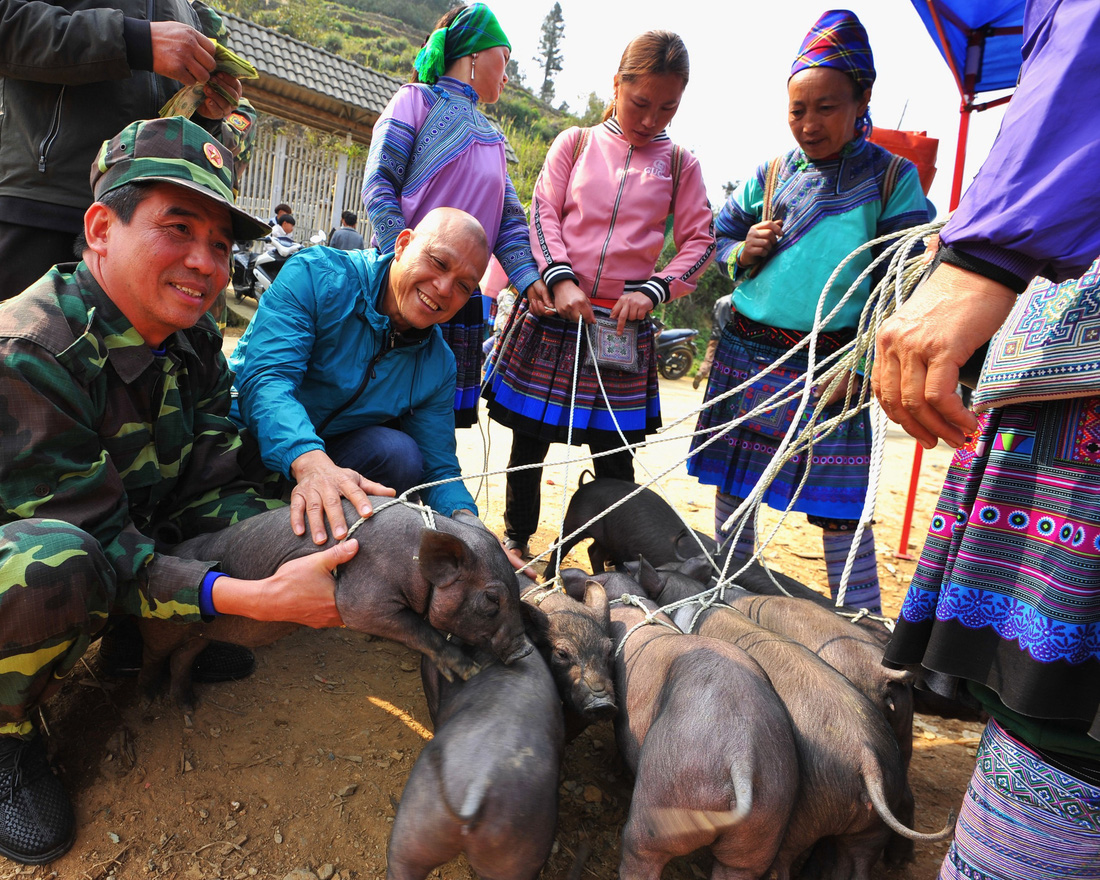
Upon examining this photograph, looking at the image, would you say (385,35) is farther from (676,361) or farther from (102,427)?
(102,427)

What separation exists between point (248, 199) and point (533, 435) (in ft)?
46.8

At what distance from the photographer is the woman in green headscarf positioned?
3732mm

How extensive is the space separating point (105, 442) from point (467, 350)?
6.52 ft

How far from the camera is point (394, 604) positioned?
242 centimetres

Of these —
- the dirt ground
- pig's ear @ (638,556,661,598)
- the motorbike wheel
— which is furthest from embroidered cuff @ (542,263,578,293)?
the motorbike wheel

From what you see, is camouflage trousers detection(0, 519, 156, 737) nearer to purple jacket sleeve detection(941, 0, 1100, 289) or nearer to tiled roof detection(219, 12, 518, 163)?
purple jacket sleeve detection(941, 0, 1100, 289)

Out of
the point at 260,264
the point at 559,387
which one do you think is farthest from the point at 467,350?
the point at 260,264

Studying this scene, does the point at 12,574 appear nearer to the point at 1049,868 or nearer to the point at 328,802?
the point at 328,802

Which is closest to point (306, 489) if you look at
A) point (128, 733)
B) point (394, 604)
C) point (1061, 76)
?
point (394, 604)

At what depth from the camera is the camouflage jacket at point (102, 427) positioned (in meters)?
2.17

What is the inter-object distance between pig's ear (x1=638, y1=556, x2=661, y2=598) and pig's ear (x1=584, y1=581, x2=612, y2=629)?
0.96ft

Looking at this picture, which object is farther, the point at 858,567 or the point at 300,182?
the point at 300,182

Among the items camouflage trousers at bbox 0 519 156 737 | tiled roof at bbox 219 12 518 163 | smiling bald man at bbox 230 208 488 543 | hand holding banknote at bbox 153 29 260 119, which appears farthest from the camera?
tiled roof at bbox 219 12 518 163

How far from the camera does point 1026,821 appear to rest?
156cm
